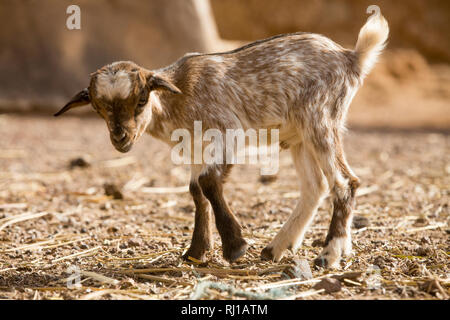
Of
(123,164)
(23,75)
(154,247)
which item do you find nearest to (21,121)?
(23,75)

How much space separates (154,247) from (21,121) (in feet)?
26.9

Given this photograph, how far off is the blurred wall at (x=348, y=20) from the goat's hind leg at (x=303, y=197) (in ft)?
45.4

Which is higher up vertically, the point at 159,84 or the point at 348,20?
the point at 348,20

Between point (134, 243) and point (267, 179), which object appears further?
point (267, 179)

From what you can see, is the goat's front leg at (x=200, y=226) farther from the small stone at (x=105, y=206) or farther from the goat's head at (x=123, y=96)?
the small stone at (x=105, y=206)

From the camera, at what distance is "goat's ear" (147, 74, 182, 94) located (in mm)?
3660

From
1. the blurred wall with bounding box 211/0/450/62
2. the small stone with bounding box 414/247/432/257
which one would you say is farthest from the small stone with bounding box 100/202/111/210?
the blurred wall with bounding box 211/0/450/62

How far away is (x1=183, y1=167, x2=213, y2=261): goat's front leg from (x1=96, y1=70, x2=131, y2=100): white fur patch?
2.72 feet

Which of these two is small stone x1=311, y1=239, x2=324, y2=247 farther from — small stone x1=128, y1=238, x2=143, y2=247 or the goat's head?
the goat's head

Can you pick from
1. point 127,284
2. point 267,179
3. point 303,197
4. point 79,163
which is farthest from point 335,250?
point 79,163

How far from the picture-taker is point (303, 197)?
4.32m

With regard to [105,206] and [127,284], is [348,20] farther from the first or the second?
[127,284]

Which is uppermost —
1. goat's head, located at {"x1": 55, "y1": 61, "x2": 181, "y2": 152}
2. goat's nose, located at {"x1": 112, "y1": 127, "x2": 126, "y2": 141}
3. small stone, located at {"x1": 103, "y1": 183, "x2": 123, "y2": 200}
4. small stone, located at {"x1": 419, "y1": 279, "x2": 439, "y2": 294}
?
goat's head, located at {"x1": 55, "y1": 61, "x2": 181, "y2": 152}

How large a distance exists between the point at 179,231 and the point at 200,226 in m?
0.79
